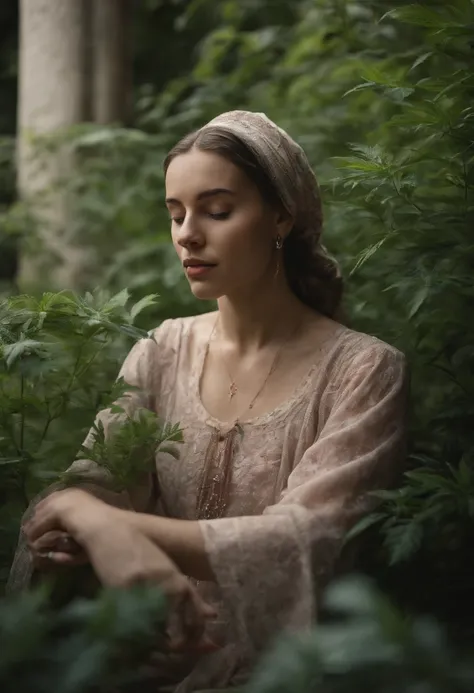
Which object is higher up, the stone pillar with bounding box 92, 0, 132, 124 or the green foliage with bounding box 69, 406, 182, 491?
the stone pillar with bounding box 92, 0, 132, 124

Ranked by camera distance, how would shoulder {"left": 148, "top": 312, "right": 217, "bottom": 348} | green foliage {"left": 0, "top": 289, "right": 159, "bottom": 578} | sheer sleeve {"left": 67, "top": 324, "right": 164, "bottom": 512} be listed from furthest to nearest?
shoulder {"left": 148, "top": 312, "right": 217, "bottom": 348}, sheer sleeve {"left": 67, "top": 324, "right": 164, "bottom": 512}, green foliage {"left": 0, "top": 289, "right": 159, "bottom": 578}

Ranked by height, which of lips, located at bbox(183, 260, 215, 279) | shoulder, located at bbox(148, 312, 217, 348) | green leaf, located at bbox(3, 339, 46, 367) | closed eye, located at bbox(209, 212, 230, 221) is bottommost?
shoulder, located at bbox(148, 312, 217, 348)

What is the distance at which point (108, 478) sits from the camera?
1.83 meters

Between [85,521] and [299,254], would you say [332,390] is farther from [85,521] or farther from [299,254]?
[85,521]

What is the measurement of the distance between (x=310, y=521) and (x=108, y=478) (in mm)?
416

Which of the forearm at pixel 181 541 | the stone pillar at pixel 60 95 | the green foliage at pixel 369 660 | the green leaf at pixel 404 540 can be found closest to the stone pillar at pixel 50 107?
the stone pillar at pixel 60 95

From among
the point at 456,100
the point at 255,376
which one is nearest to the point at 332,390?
the point at 255,376

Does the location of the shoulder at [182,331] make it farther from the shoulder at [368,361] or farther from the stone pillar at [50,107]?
the stone pillar at [50,107]

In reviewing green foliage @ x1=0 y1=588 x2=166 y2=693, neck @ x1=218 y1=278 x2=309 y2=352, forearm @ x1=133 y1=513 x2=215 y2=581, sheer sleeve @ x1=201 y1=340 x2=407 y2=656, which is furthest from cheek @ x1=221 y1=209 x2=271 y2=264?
green foliage @ x1=0 y1=588 x2=166 y2=693

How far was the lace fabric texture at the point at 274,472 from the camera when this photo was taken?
1.62 m

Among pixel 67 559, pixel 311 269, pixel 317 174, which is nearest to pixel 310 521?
pixel 67 559

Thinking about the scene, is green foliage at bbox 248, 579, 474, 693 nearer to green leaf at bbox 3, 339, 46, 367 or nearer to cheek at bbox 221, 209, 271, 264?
green leaf at bbox 3, 339, 46, 367

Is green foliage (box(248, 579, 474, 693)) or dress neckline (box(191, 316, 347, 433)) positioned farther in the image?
dress neckline (box(191, 316, 347, 433))

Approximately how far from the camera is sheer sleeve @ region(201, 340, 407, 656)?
1614 mm
